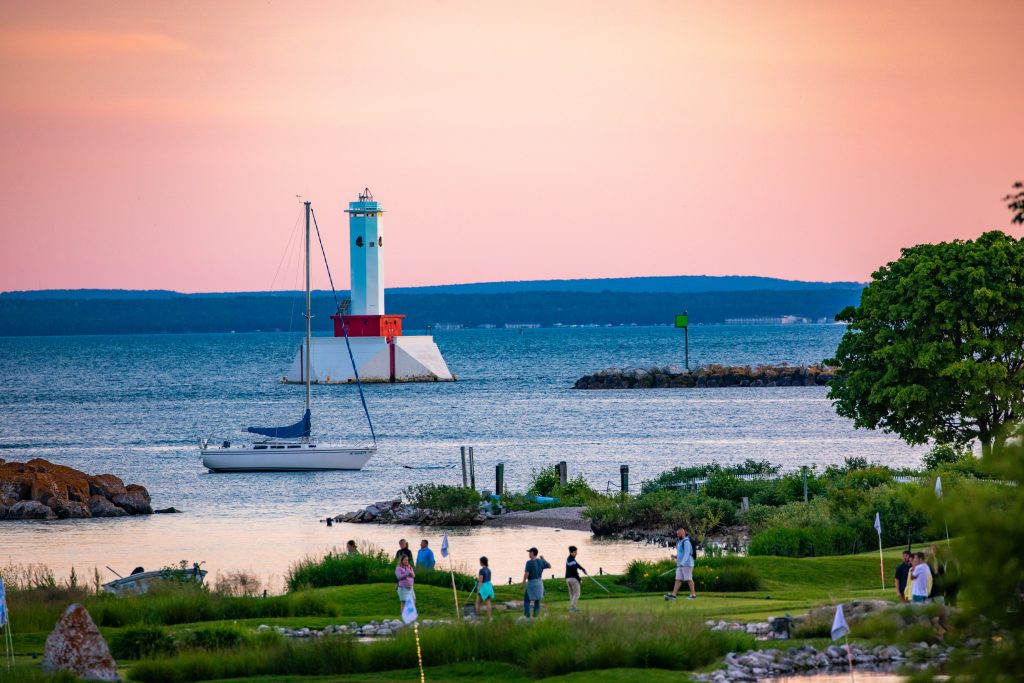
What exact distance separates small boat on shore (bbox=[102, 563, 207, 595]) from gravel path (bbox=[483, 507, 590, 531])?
16.1m

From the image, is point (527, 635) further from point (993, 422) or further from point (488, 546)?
point (993, 422)

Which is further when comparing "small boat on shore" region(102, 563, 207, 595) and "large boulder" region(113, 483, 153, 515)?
"large boulder" region(113, 483, 153, 515)

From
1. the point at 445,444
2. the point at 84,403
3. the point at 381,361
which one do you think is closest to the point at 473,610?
the point at 445,444

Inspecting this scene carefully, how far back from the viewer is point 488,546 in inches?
1539

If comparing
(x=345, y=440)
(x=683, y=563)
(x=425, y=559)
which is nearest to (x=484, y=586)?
(x=683, y=563)

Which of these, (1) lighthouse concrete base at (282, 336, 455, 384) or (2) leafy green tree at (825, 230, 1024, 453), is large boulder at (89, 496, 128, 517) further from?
(1) lighthouse concrete base at (282, 336, 455, 384)

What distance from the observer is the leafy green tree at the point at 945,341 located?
39438 mm

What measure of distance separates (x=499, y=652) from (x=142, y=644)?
18.2 ft

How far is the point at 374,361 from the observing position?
134m

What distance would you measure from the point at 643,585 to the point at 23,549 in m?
21.9

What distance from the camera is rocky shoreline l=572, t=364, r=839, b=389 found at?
129000 mm

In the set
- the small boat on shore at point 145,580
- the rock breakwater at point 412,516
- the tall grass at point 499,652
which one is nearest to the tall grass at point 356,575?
the small boat on shore at point 145,580

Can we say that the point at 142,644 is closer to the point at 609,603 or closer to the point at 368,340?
the point at 609,603

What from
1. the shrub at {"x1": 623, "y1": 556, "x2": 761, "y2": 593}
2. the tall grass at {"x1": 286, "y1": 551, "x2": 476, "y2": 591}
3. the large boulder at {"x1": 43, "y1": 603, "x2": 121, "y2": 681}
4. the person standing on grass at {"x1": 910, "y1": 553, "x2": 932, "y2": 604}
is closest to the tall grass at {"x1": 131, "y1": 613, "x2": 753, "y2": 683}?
the large boulder at {"x1": 43, "y1": 603, "x2": 121, "y2": 681}
